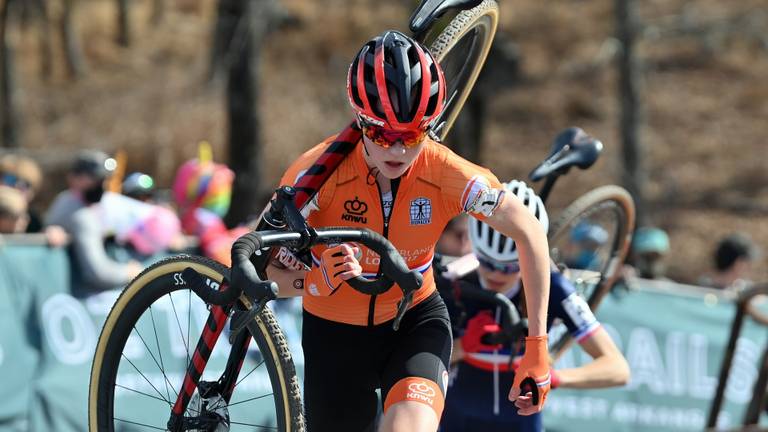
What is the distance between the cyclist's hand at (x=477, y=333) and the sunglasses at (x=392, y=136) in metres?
1.81

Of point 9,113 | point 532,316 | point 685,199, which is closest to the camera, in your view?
point 532,316

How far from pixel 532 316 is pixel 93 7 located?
28.8 metres

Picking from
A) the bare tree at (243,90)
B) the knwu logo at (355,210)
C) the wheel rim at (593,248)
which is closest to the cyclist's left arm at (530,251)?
the knwu logo at (355,210)

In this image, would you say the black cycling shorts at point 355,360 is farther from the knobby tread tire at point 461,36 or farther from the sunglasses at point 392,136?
the knobby tread tire at point 461,36

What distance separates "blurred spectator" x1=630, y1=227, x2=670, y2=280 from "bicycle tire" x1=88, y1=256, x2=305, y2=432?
7413 mm

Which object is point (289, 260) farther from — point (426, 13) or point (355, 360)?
point (426, 13)

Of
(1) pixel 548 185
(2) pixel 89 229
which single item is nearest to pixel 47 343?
(2) pixel 89 229

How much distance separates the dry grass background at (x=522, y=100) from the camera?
22.9 m

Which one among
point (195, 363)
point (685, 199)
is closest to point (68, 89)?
point (685, 199)

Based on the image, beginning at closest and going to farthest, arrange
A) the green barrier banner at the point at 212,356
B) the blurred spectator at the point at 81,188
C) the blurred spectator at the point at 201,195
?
1. the green barrier banner at the point at 212,356
2. the blurred spectator at the point at 81,188
3. the blurred spectator at the point at 201,195

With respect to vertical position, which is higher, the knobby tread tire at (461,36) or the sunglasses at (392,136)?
the knobby tread tire at (461,36)

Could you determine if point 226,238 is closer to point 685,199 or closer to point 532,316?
point 532,316

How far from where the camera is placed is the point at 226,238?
346 inches

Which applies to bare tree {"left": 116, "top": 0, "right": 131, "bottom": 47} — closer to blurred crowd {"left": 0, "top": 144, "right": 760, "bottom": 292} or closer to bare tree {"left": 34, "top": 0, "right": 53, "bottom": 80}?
bare tree {"left": 34, "top": 0, "right": 53, "bottom": 80}
